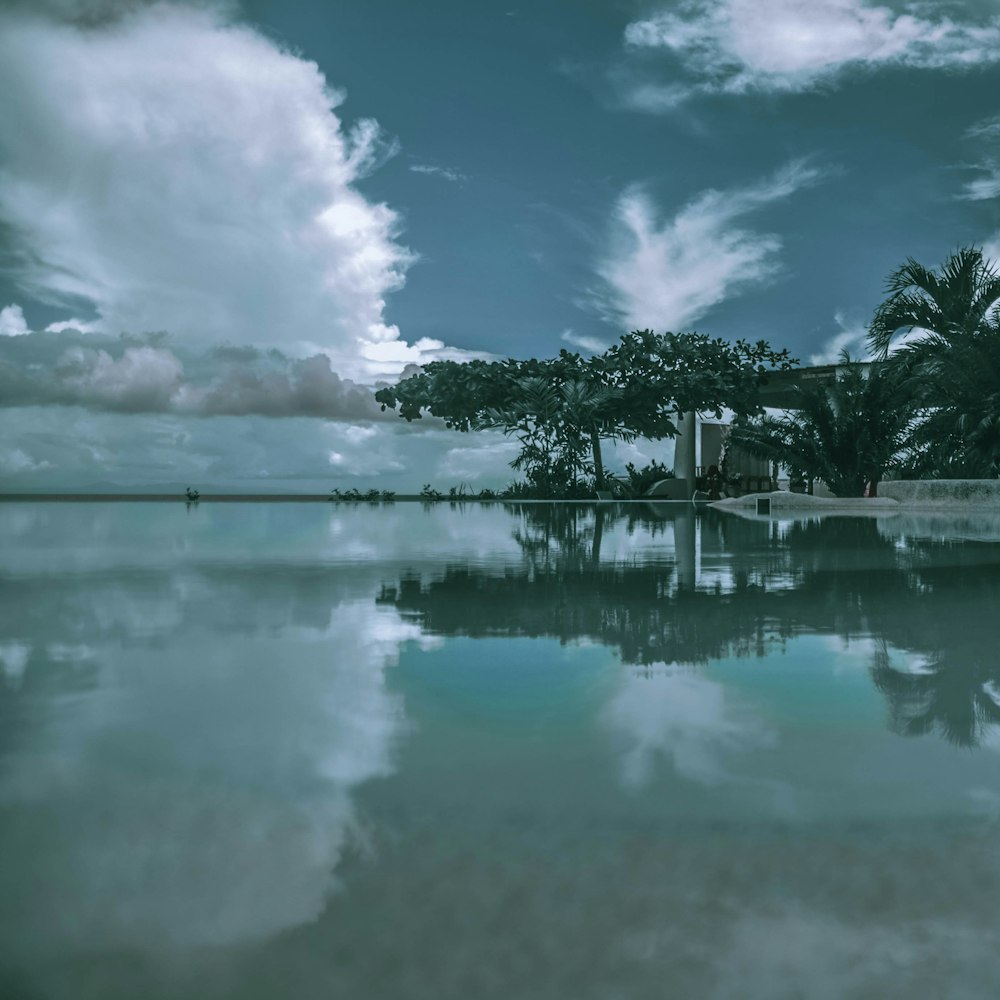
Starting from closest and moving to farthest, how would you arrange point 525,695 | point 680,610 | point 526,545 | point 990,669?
point 525,695, point 990,669, point 680,610, point 526,545

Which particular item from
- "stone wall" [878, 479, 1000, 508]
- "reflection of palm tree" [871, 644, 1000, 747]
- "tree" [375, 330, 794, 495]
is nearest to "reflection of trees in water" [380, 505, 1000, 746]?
"reflection of palm tree" [871, 644, 1000, 747]

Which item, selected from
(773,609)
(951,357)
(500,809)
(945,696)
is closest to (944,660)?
(945,696)

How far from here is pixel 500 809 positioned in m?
1.29

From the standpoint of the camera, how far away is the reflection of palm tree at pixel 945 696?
5.64 feet

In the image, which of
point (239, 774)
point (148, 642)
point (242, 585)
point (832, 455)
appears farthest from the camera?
point (832, 455)

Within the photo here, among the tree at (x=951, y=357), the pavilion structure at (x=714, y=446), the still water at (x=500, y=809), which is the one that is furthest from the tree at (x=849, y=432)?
the still water at (x=500, y=809)

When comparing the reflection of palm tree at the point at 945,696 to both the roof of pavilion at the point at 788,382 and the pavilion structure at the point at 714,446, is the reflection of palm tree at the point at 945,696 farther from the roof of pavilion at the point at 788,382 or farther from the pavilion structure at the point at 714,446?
the pavilion structure at the point at 714,446

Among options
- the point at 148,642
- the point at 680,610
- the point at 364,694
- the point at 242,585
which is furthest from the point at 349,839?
the point at 242,585

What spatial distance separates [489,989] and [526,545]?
6151mm

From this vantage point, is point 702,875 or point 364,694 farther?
point 364,694

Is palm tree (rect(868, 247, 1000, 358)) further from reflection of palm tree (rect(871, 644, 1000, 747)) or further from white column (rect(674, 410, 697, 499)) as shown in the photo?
reflection of palm tree (rect(871, 644, 1000, 747))

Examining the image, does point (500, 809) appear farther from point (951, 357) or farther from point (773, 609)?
point (951, 357)

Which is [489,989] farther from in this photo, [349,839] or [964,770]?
[964,770]

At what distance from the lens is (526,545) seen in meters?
7.02
